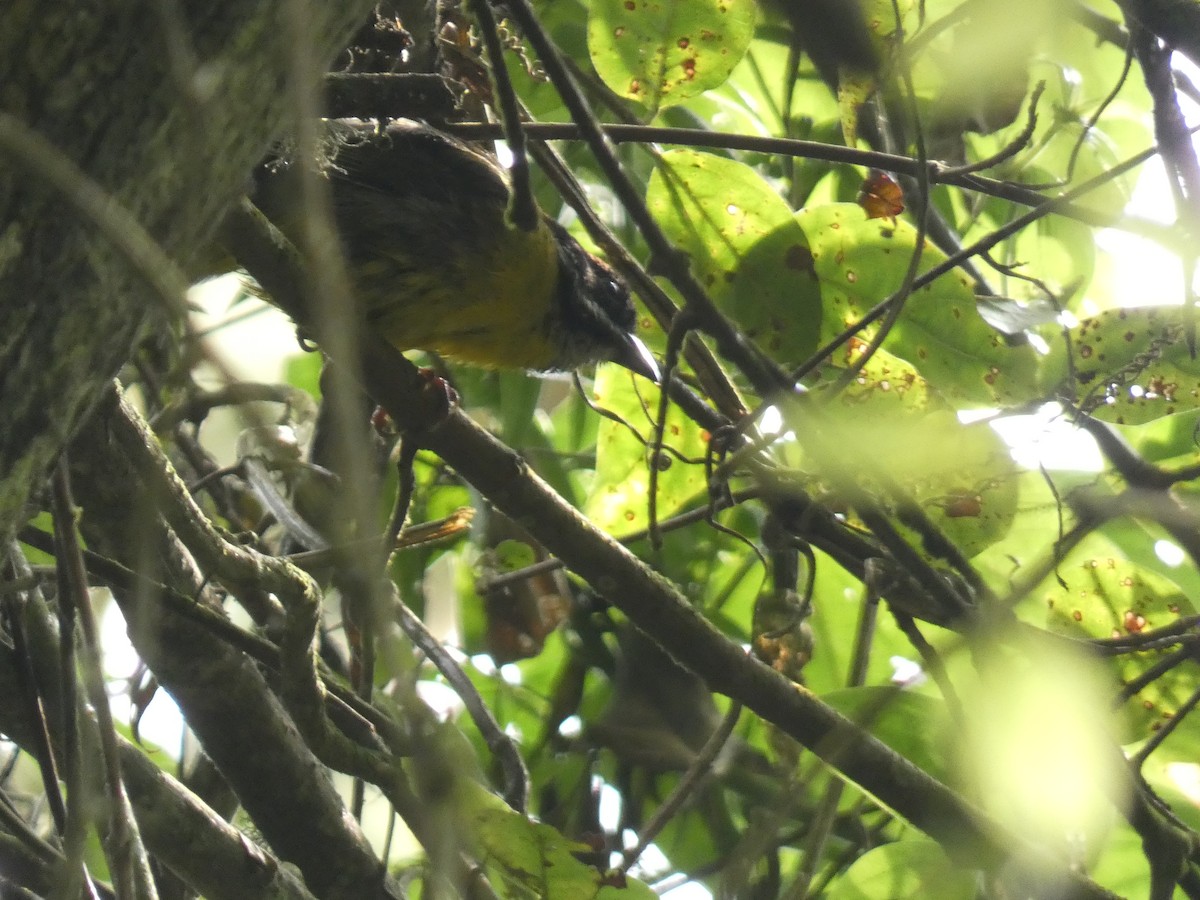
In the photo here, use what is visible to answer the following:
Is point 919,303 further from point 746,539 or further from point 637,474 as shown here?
point 637,474

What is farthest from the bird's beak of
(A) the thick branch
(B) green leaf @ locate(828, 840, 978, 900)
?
(A) the thick branch

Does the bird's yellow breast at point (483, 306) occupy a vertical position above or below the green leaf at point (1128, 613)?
above

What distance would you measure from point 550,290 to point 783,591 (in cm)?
113

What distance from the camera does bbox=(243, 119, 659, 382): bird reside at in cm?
271

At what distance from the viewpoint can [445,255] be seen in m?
2.78

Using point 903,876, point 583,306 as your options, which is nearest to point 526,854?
point 903,876

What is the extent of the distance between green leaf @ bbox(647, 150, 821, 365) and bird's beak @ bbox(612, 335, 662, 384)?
57 cm

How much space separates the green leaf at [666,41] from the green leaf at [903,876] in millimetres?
1176

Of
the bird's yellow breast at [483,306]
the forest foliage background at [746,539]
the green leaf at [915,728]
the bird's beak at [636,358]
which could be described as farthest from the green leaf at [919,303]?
the bird's yellow breast at [483,306]

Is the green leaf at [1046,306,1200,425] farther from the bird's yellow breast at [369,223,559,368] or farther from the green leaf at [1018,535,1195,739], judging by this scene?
the bird's yellow breast at [369,223,559,368]

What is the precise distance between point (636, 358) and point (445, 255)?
0.50 meters

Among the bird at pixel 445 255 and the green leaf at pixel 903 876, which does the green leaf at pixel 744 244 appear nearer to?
the bird at pixel 445 255

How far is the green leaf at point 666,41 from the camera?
1835 mm

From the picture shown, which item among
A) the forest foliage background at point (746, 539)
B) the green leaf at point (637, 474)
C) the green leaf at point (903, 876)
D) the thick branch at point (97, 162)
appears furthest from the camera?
the green leaf at point (637, 474)
